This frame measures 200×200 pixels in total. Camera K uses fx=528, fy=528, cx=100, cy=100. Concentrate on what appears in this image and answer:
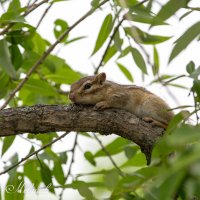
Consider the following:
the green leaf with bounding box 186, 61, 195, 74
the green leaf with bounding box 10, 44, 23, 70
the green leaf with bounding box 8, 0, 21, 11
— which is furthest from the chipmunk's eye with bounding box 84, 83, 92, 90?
the green leaf with bounding box 186, 61, 195, 74

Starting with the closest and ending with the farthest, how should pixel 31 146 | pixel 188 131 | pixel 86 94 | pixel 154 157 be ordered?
1. pixel 188 131
2. pixel 154 157
3. pixel 31 146
4. pixel 86 94

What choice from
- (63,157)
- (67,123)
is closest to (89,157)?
(63,157)

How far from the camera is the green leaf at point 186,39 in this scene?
6.41ft

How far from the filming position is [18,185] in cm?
408

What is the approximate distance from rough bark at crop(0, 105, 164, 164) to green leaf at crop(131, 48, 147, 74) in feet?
1.67

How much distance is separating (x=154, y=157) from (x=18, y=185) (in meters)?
2.40

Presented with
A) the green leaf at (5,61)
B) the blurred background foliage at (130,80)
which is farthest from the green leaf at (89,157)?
the green leaf at (5,61)

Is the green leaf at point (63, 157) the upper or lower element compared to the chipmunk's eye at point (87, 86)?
lower

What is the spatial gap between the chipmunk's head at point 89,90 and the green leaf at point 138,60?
1.19 m

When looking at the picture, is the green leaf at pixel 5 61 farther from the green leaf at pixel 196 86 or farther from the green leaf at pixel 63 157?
the green leaf at pixel 196 86

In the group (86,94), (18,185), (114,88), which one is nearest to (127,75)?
(114,88)

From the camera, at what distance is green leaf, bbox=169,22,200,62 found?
6.41 ft

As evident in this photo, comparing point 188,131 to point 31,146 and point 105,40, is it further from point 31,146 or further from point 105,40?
point 31,146

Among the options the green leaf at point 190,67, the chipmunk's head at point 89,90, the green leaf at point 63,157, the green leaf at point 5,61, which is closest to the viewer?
the green leaf at point 190,67
